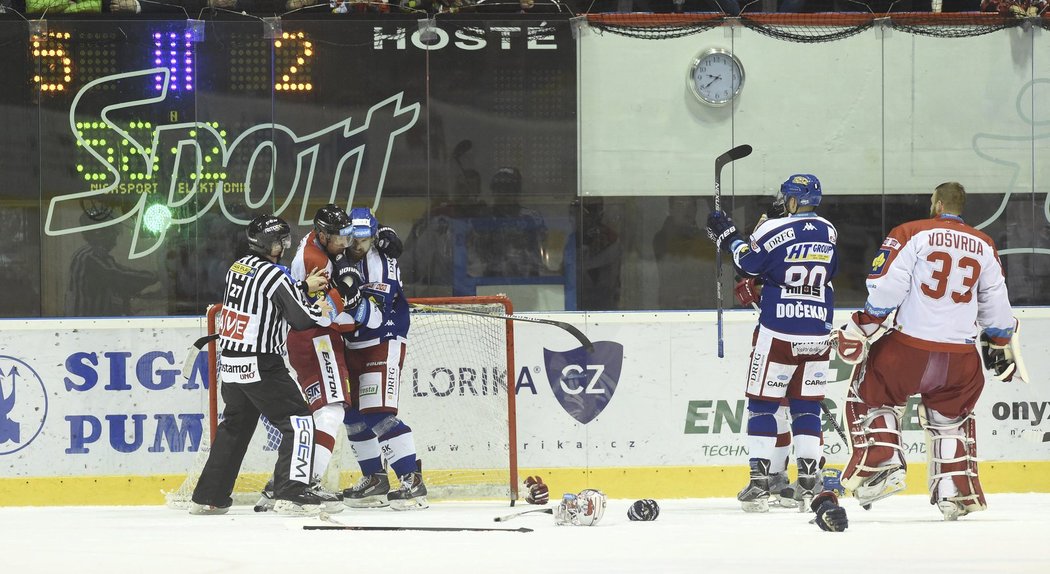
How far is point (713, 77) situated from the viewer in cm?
749

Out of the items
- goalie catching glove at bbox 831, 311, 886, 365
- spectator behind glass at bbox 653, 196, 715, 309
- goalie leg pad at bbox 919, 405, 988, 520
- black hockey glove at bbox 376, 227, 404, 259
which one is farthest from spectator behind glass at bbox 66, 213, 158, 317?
goalie leg pad at bbox 919, 405, 988, 520

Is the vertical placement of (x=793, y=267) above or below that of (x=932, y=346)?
above

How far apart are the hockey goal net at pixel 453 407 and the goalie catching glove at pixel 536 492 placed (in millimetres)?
305

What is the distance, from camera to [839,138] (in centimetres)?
752

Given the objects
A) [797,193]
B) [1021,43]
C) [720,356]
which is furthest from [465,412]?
[1021,43]

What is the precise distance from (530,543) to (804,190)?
2.21m

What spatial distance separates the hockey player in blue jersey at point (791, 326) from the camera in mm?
6289

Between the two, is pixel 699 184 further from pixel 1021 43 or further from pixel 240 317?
pixel 240 317

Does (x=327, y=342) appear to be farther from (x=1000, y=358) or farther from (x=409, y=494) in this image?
(x=1000, y=358)

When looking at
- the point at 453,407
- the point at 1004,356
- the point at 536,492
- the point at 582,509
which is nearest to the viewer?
the point at 582,509

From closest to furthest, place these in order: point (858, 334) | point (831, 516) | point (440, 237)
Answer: point (831, 516)
point (858, 334)
point (440, 237)

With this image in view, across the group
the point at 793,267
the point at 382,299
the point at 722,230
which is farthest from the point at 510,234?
the point at 793,267

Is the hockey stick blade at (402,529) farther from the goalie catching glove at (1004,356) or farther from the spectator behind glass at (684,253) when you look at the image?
the spectator behind glass at (684,253)

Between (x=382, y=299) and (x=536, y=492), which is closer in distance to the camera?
(x=382, y=299)
